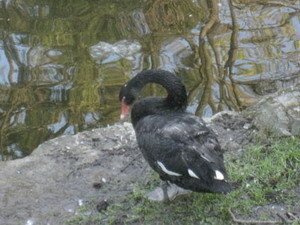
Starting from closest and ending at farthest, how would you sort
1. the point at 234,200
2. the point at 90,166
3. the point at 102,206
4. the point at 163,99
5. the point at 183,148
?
the point at 183,148, the point at 234,200, the point at 102,206, the point at 163,99, the point at 90,166

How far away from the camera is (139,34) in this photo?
756 cm

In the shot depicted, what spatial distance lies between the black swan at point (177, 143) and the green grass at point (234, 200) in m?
0.19

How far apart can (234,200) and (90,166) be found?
127 cm

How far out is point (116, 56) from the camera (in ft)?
23.3

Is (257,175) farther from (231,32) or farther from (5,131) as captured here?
(231,32)

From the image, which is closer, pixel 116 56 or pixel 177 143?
pixel 177 143

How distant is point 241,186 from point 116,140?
1.34m

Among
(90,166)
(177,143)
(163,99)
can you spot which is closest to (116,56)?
(90,166)

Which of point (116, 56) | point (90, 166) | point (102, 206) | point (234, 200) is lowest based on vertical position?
point (116, 56)

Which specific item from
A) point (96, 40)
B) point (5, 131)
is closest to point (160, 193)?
point (5, 131)

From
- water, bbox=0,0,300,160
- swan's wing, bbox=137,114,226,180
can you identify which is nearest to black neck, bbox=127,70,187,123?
swan's wing, bbox=137,114,226,180

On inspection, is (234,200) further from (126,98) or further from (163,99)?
(126,98)

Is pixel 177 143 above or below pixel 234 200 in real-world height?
→ above

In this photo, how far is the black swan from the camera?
378cm
